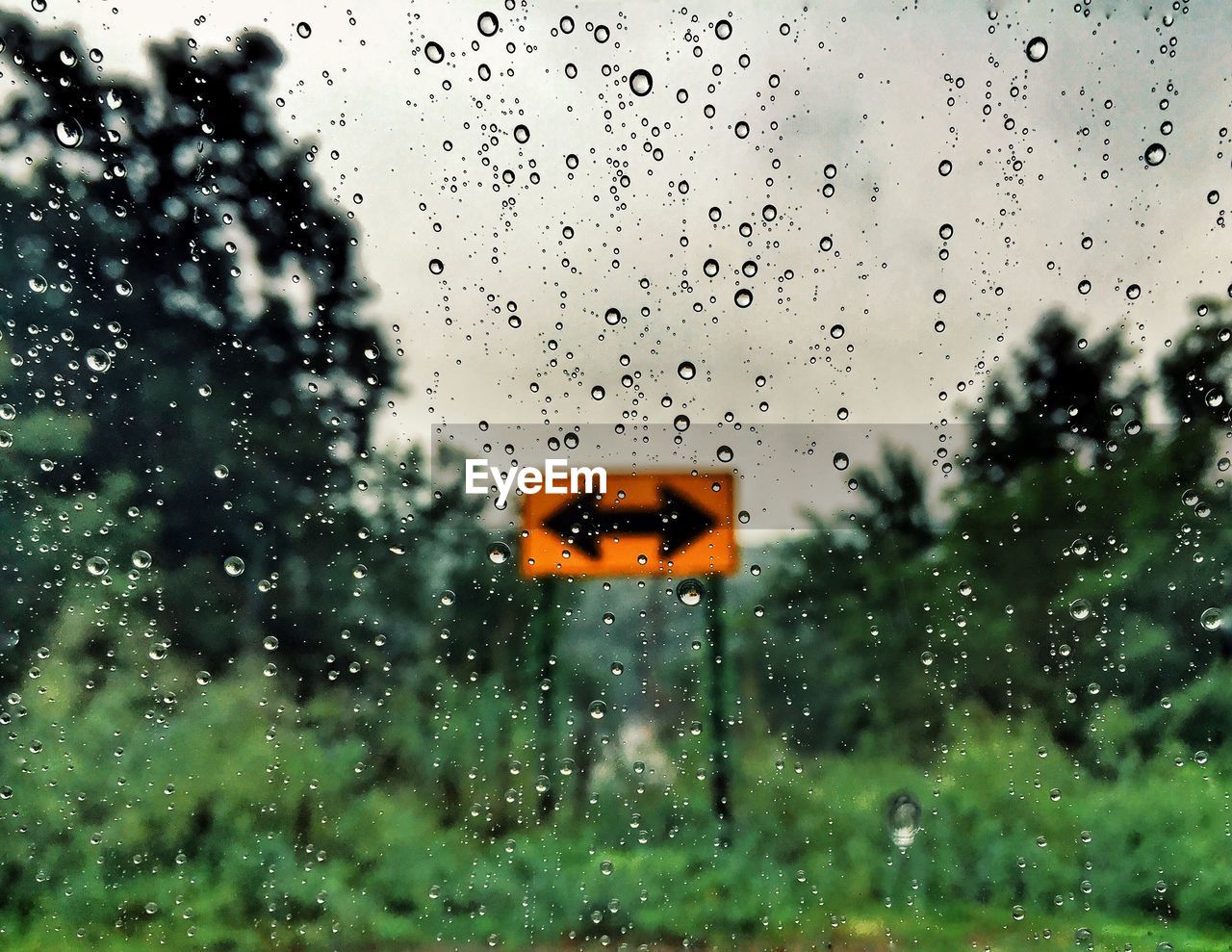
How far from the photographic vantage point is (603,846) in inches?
61.3

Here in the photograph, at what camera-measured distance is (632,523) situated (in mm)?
1600

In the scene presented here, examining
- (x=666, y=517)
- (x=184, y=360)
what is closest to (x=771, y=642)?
(x=666, y=517)

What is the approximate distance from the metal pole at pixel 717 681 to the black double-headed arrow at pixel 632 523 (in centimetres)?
12

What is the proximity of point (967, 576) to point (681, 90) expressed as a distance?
46.9 inches

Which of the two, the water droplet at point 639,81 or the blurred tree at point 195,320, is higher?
the water droplet at point 639,81

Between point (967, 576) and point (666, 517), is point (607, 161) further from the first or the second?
point (967, 576)

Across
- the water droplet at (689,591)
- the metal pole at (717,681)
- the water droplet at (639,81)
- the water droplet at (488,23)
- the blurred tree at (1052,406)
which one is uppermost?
the water droplet at (488,23)

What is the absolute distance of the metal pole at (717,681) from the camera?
5.24 ft

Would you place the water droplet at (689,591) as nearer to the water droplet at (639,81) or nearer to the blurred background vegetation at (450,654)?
the blurred background vegetation at (450,654)

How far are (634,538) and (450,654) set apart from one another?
46 cm

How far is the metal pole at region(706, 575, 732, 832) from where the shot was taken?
1.60 meters

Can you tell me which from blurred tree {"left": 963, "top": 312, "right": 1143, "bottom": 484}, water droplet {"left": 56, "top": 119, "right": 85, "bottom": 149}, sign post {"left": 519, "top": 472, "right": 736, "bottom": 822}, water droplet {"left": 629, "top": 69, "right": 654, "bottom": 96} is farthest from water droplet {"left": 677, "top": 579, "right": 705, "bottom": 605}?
water droplet {"left": 56, "top": 119, "right": 85, "bottom": 149}

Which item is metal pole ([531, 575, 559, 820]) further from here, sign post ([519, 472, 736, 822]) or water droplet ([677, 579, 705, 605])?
water droplet ([677, 579, 705, 605])

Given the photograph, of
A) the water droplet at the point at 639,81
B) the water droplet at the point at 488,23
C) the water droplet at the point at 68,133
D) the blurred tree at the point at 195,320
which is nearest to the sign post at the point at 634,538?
the blurred tree at the point at 195,320
